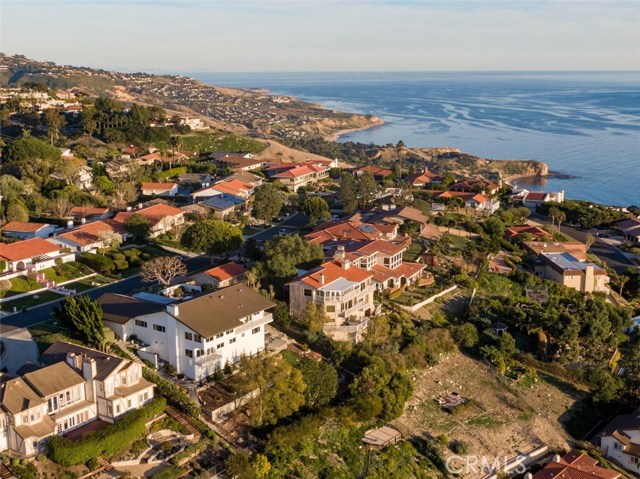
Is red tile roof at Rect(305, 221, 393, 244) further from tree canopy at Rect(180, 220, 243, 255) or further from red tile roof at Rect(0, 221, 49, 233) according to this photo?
red tile roof at Rect(0, 221, 49, 233)

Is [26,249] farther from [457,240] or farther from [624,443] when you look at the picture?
[624,443]

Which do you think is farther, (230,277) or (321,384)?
(230,277)

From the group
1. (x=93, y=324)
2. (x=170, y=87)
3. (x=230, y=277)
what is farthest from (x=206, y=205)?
(x=170, y=87)

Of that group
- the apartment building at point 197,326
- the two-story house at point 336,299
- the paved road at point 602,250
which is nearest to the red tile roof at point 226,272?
the two-story house at point 336,299

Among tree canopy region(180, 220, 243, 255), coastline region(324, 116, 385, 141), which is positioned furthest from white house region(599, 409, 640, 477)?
coastline region(324, 116, 385, 141)

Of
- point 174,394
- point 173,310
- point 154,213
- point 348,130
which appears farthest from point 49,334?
point 348,130

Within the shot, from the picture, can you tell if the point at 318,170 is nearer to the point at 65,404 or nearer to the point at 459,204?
the point at 459,204
